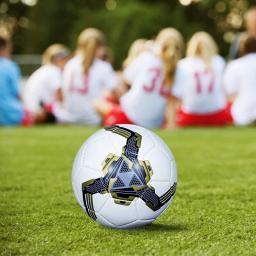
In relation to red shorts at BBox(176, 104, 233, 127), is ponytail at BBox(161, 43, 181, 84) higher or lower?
higher

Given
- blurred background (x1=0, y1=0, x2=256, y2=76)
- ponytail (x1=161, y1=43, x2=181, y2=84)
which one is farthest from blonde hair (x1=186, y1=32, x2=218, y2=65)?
blurred background (x1=0, y1=0, x2=256, y2=76)

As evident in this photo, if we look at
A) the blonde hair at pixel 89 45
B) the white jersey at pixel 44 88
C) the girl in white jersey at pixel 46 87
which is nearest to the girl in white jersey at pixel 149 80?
the blonde hair at pixel 89 45

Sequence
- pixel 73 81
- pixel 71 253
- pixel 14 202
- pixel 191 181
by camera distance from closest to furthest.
→ pixel 71 253, pixel 14 202, pixel 191 181, pixel 73 81

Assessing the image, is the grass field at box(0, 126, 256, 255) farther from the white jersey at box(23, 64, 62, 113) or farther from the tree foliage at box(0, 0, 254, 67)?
the tree foliage at box(0, 0, 254, 67)

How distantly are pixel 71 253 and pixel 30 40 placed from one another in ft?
109

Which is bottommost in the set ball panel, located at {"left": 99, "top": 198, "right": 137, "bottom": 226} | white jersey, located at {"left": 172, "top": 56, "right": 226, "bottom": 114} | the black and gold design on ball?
white jersey, located at {"left": 172, "top": 56, "right": 226, "bottom": 114}

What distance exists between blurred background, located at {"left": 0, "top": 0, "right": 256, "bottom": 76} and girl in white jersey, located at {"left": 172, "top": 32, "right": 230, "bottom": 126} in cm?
2095

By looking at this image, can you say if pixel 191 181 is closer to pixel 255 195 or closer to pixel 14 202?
pixel 255 195

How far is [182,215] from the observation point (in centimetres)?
429

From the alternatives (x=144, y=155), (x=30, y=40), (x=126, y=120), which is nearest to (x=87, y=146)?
(x=144, y=155)

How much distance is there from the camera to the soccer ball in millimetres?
3727

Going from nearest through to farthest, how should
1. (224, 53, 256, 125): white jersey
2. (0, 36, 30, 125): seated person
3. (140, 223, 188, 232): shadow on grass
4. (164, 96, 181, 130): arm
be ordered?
(140, 223, 188, 232): shadow on grass
(164, 96, 181, 130): arm
(224, 53, 256, 125): white jersey
(0, 36, 30, 125): seated person

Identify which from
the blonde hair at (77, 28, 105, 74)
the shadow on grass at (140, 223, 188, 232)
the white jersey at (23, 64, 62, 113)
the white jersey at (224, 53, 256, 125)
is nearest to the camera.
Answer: the shadow on grass at (140, 223, 188, 232)

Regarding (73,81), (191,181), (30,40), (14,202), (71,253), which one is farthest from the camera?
A: (30,40)
